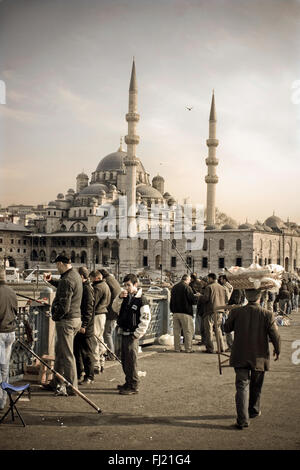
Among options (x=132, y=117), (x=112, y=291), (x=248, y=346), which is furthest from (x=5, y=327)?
(x=132, y=117)

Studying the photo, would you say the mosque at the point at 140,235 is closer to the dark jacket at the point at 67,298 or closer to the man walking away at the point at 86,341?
the man walking away at the point at 86,341

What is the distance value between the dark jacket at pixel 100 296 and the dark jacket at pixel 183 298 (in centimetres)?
208

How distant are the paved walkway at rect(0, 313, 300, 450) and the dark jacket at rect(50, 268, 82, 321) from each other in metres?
0.91

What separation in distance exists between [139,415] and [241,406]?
102 centimetres

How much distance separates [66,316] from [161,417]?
5.02 feet

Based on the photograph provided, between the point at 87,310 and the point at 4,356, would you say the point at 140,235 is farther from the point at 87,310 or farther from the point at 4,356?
the point at 4,356

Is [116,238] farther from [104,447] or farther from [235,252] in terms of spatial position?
[104,447]

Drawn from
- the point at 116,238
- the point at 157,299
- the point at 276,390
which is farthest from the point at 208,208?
the point at 276,390

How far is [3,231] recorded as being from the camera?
6109cm

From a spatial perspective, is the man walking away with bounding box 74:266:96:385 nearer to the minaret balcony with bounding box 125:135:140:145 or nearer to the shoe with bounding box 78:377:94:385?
the shoe with bounding box 78:377:94:385

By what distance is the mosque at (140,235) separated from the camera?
4569 cm

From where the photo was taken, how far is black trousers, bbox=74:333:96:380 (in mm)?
6195

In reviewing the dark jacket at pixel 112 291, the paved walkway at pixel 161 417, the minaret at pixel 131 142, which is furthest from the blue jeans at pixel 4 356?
the minaret at pixel 131 142

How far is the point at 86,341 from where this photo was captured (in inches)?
244
